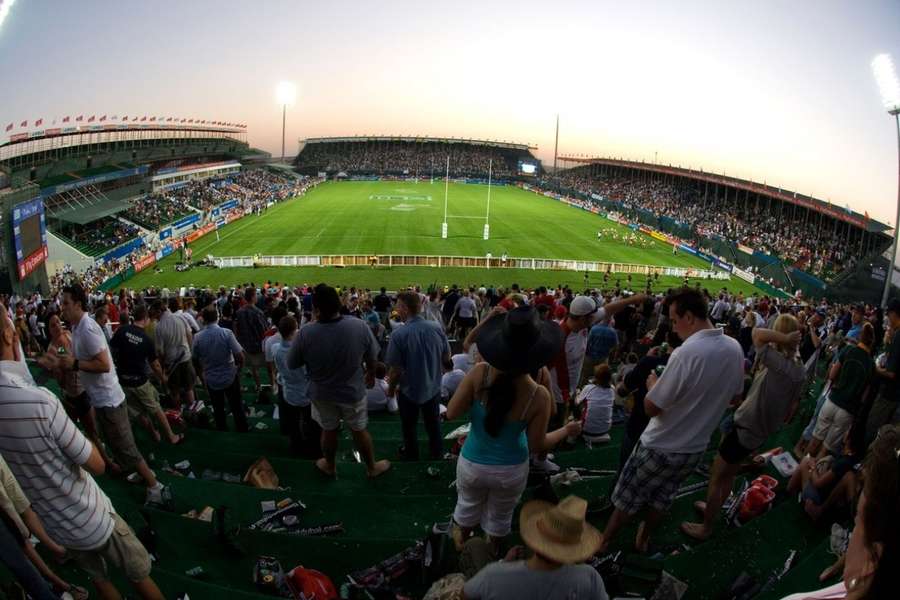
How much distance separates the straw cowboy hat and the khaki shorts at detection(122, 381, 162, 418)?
5119mm

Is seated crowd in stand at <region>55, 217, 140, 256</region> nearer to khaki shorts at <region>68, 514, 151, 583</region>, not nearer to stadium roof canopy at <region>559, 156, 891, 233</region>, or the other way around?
khaki shorts at <region>68, 514, 151, 583</region>

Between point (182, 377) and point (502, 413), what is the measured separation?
5946 millimetres

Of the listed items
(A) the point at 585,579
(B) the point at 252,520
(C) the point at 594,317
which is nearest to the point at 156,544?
(B) the point at 252,520

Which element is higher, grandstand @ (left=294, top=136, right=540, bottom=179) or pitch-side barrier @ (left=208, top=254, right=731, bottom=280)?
grandstand @ (left=294, top=136, right=540, bottom=179)

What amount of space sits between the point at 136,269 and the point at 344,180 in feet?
212

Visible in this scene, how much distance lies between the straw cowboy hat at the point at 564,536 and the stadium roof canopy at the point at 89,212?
1535 inches

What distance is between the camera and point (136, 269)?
2909 cm

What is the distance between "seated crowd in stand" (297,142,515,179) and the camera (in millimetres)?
100562

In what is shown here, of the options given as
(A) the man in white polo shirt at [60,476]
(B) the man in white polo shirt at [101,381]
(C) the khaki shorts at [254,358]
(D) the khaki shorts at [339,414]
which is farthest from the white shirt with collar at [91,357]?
(C) the khaki shorts at [254,358]

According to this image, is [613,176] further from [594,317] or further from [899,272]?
[594,317]

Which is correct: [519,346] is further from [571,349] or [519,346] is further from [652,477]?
[571,349]

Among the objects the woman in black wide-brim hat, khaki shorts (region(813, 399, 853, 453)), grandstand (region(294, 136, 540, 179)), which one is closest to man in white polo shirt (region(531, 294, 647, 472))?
the woman in black wide-brim hat

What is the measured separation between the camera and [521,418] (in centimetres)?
312

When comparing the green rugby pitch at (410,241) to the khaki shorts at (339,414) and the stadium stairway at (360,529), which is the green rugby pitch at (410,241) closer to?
the stadium stairway at (360,529)
